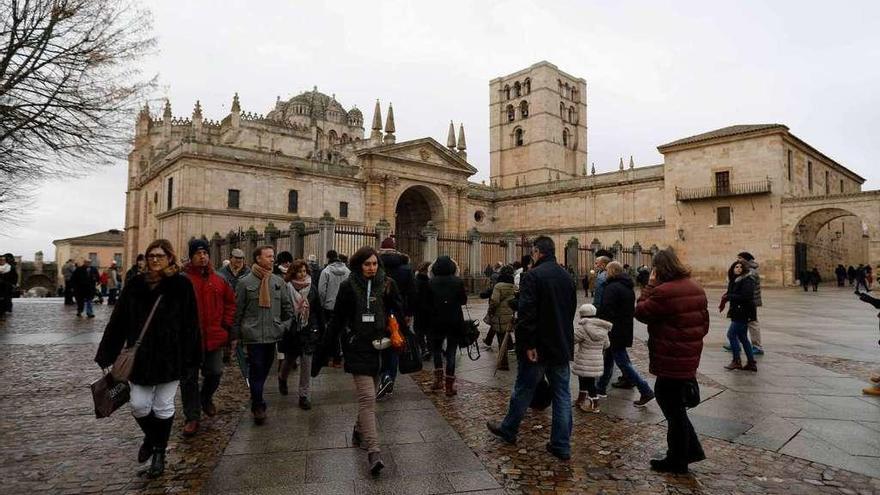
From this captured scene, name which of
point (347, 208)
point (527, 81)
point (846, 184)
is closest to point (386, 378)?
point (347, 208)

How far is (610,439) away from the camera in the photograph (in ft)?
14.4

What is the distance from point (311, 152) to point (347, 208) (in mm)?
10879

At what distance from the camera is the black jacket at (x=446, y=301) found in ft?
19.6

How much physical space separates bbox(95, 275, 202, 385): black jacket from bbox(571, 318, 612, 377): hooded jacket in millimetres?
3680

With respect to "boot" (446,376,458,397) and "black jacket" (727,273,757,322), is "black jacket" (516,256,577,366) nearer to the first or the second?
"boot" (446,376,458,397)

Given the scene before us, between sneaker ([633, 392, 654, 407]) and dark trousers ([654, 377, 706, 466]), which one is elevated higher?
dark trousers ([654, 377, 706, 466])

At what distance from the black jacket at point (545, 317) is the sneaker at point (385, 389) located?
196 cm

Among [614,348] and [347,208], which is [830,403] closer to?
[614,348]

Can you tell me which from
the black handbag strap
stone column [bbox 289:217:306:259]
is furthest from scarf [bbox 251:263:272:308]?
stone column [bbox 289:217:306:259]

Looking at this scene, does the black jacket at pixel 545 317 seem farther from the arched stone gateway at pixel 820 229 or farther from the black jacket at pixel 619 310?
the arched stone gateway at pixel 820 229

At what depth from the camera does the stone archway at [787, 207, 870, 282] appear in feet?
94.1

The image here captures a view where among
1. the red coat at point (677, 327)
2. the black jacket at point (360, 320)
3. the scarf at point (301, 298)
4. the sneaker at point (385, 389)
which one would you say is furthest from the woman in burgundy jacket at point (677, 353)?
the scarf at point (301, 298)

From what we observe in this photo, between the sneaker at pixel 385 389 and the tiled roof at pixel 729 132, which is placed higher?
the tiled roof at pixel 729 132

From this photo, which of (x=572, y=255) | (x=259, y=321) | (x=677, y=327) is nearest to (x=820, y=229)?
(x=572, y=255)
